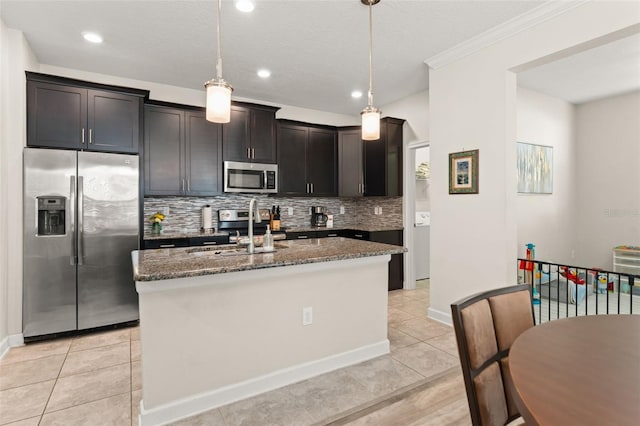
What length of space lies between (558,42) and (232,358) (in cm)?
339

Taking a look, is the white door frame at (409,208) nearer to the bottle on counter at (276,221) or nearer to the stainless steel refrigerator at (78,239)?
the bottle on counter at (276,221)

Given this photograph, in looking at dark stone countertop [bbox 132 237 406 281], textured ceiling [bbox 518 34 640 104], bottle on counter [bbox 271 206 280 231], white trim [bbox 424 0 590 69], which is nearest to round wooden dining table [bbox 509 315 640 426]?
dark stone countertop [bbox 132 237 406 281]

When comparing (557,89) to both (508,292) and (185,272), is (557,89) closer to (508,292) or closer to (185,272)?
(508,292)

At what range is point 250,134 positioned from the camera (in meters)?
4.48

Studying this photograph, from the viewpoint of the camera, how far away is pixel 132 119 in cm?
359

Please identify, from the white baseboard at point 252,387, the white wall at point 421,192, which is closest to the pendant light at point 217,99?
the white baseboard at point 252,387

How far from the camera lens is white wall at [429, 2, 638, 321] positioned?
8.86 feet

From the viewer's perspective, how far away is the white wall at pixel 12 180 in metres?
2.88

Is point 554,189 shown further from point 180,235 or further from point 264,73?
point 180,235

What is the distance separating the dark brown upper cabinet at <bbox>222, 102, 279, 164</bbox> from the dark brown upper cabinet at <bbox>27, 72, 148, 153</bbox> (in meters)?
1.05

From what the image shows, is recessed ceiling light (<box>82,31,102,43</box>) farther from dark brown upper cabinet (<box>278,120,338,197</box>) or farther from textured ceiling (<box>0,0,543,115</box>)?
dark brown upper cabinet (<box>278,120,338,197</box>)

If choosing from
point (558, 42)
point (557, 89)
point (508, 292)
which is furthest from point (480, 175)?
point (557, 89)

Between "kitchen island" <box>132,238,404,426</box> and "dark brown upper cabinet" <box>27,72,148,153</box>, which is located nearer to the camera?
"kitchen island" <box>132,238,404,426</box>

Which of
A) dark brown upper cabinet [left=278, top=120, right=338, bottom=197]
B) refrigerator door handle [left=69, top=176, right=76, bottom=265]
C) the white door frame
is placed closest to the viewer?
refrigerator door handle [left=69, top=176, right=76, bottom=265]
